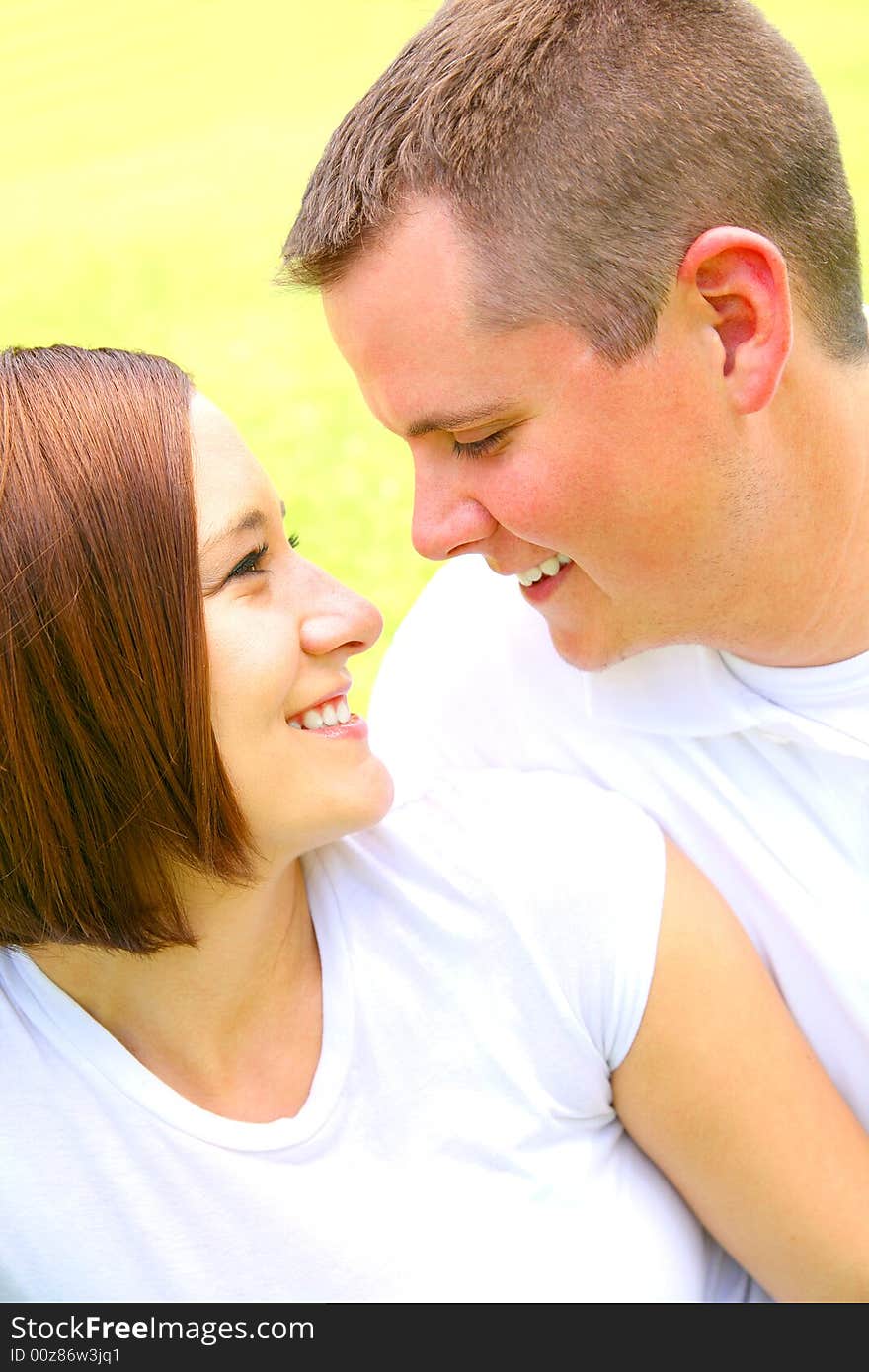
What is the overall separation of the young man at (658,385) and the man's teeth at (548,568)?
0.01m

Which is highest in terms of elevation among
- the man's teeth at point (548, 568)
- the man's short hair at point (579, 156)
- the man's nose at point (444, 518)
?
the man's short hair at point (579, 156)

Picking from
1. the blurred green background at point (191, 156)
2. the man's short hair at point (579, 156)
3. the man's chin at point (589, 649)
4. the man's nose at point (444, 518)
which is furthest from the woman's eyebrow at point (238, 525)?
the blurred green background at point (191, 156)

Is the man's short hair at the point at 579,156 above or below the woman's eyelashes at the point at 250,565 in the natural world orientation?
above

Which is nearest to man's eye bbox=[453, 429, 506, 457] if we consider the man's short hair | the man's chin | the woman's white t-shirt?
the man's short hair

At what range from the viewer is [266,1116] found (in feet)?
6.11

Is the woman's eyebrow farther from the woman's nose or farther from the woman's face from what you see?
the woman's nose

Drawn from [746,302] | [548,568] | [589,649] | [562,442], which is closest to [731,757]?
[589,649]

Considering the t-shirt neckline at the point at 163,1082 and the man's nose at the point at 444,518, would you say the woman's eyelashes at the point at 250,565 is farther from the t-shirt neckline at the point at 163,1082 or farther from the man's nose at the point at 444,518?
the t-shirt neckline at the point at 163,1082

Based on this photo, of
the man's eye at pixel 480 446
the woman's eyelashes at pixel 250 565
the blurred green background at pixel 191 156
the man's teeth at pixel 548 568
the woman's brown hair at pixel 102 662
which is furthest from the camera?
the blurred green background at pixel 191 156

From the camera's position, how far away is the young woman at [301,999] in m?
1.73

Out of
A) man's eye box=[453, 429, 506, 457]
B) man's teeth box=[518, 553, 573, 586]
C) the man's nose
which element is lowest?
man's teeth box=[518, 553, 573, 586]

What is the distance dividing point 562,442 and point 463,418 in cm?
13

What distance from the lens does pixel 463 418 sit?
6.08 ft

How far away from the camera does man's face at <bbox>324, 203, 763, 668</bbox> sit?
1.82 meters
